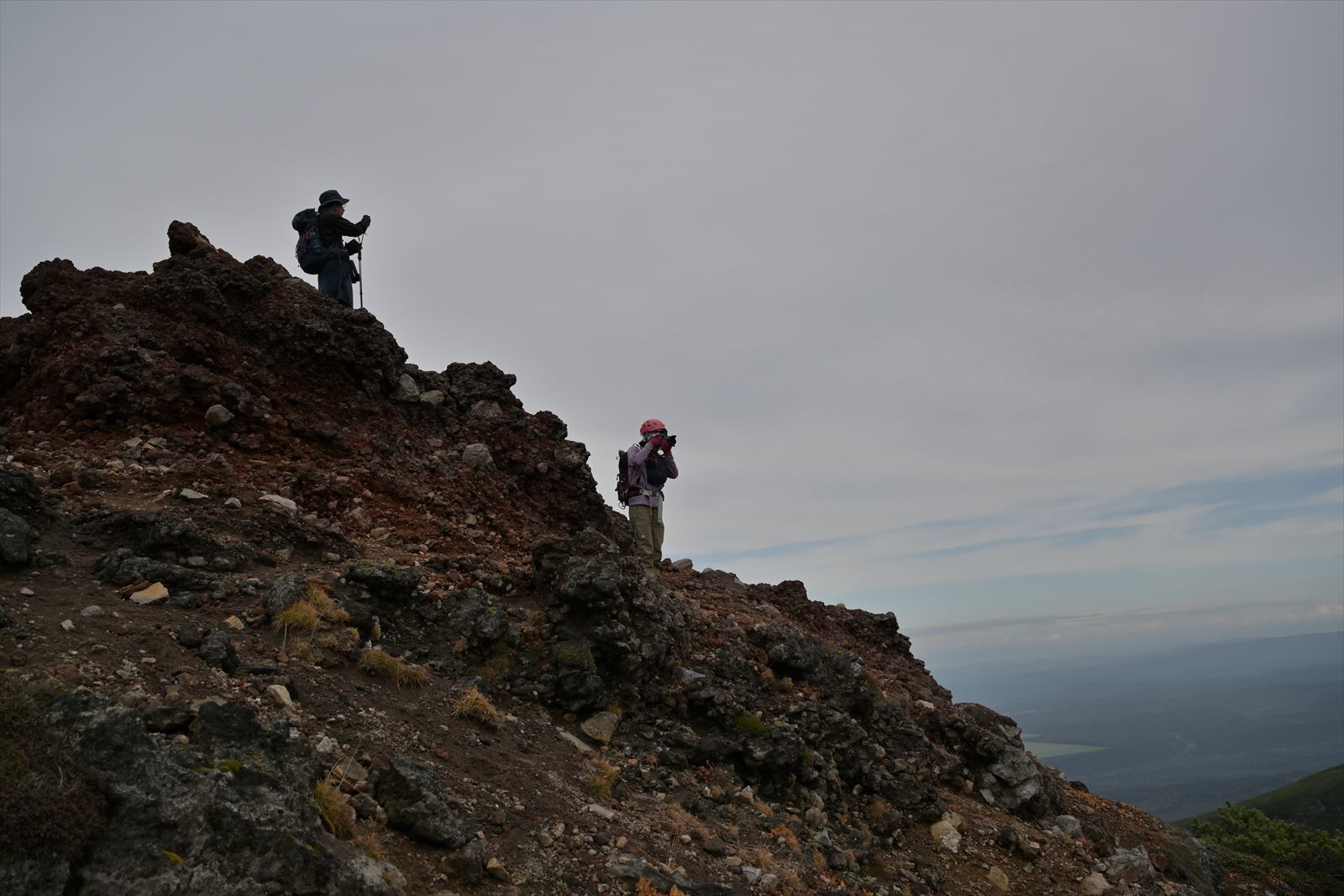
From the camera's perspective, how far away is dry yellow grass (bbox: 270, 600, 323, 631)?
399 inches

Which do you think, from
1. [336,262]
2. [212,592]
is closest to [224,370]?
[336,262]

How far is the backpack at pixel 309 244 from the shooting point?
1911cm

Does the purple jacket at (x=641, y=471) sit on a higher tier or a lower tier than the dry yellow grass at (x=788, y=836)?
higher

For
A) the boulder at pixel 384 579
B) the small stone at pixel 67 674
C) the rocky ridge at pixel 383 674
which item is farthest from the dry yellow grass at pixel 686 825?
the small stone at pixel 67 674

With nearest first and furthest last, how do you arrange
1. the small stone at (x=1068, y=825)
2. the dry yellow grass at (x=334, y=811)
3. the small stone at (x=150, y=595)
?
the dry yellow grass at (x=334, y=811), the small stone at (x=150, y=595), the small stone at (x=1068, y=825)

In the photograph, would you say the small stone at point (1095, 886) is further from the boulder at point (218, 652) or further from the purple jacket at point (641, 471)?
the boulder at point (218, 652)

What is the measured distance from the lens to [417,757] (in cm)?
880

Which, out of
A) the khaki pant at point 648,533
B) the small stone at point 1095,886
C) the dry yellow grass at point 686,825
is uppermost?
the khaki pant at point 648,533

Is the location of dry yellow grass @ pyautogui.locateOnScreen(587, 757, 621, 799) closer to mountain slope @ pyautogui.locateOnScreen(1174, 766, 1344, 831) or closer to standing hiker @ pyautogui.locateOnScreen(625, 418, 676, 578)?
standing hiker @ pyautogui.locateOnScreen(625, 418, 676, 578)

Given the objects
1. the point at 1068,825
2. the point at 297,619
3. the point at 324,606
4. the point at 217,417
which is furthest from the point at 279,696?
the point at 1068,825

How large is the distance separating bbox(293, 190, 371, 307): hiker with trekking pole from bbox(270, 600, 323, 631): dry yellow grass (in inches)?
454

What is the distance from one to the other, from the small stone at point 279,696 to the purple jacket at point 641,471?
10.3 m

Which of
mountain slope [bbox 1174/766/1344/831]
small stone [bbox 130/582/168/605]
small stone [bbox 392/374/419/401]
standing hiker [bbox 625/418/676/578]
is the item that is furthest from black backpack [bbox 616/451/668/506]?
mountain slope [bbox 1174/766/1344/831]

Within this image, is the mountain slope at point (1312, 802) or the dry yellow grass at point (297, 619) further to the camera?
the mountain slope at point (1312, 802)
